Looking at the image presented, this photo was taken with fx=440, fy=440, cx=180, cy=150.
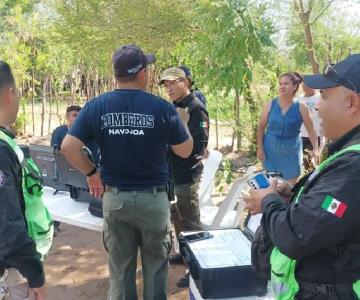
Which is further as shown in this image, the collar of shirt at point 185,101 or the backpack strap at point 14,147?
the collar of shirt at point 185,101

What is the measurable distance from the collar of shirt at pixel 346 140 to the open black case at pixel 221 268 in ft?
3.31

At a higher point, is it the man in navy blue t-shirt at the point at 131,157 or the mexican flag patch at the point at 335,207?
the mexican flag patch at the point at 335,207

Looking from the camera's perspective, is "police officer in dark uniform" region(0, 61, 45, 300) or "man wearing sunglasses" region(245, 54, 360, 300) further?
"police officer in dark uniform" region(0, 61, 45, 300)

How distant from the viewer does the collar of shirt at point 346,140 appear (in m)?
1.42

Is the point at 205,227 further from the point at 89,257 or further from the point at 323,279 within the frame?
the point at 323,279

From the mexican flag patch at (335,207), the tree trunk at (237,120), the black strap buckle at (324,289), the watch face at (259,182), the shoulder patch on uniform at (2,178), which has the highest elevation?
the mexican flag patch at (335,207)

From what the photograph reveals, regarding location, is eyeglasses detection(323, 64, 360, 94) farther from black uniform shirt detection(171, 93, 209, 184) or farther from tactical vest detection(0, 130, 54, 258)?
black uniform shirt detection(171, 93, 209, 184)

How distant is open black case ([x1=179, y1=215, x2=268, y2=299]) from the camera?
224 centimetres

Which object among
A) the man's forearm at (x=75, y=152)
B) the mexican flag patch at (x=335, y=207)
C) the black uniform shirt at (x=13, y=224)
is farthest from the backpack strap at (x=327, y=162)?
the man's forearm at (x=75, y=152)

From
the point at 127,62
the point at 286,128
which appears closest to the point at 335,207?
the point at 127,62

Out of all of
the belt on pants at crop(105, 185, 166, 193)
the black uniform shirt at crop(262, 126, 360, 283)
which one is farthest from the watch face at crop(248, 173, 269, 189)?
the belt on pants at crop(105, 185, 166, 193)

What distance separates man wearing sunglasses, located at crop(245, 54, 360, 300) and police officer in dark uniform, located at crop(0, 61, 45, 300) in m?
0.92

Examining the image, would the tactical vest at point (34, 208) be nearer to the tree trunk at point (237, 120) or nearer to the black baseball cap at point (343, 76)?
the black baseball cap at point (343, 76)

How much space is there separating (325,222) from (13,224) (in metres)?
1.12
